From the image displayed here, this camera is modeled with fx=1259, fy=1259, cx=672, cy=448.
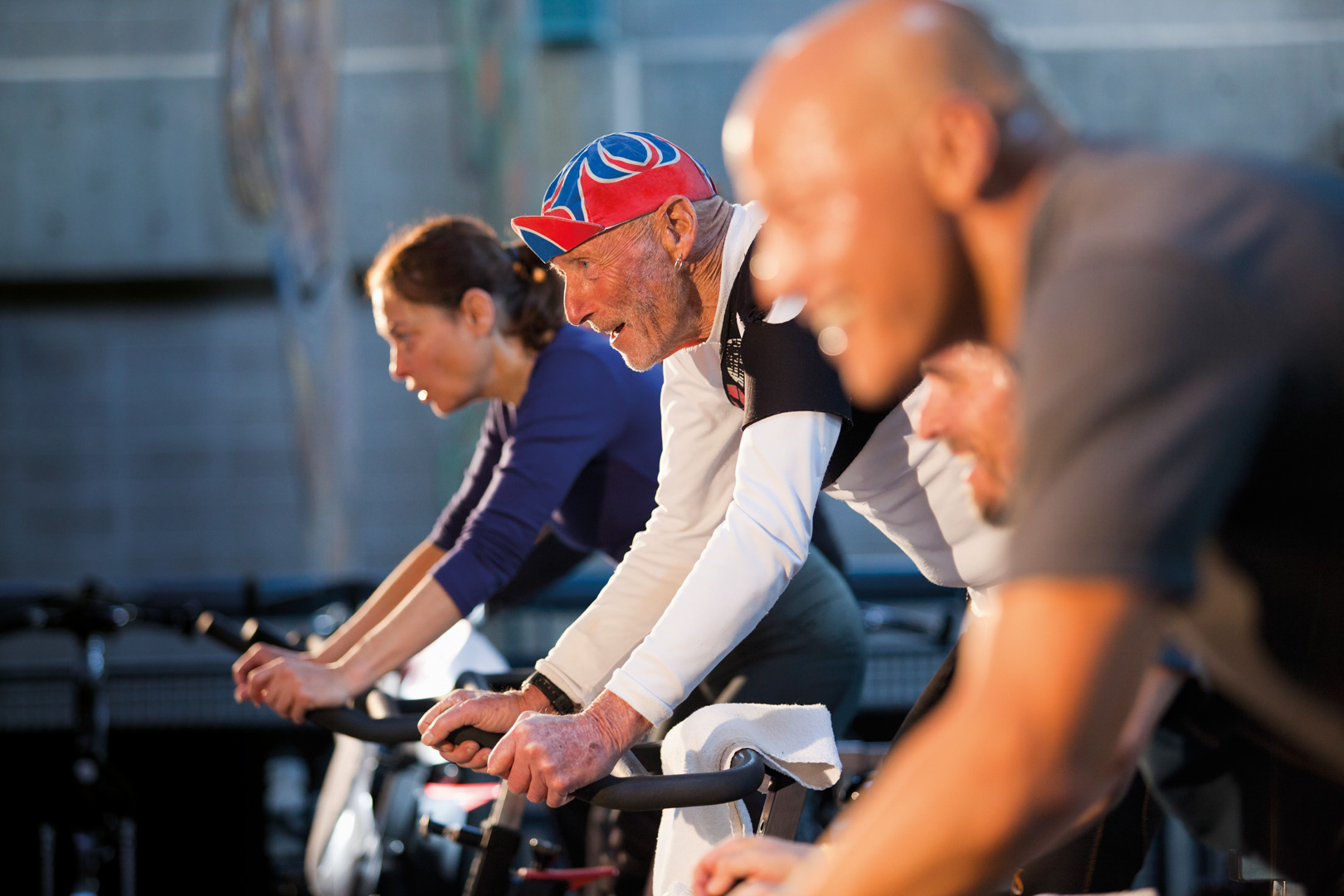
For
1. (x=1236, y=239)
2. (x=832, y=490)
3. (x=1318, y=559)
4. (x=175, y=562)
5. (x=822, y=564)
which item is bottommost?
(x=175, y=562)

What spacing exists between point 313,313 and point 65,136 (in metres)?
2.43

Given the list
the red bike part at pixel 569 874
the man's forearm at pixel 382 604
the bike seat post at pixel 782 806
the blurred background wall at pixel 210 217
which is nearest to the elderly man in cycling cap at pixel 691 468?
the bike seat post at pixel 782 806

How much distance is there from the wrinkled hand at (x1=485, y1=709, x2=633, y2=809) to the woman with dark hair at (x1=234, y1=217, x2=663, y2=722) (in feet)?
2.05

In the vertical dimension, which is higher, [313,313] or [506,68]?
[506,68]

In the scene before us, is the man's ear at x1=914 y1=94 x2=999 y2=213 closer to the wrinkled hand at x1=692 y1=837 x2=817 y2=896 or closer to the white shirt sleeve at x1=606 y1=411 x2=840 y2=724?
the wrinkled hand at x1=692 y1=837 x2=817 y2=896

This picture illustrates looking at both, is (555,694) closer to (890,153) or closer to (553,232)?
(553,232)

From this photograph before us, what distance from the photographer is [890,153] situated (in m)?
0.66

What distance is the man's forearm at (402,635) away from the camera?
1873mm

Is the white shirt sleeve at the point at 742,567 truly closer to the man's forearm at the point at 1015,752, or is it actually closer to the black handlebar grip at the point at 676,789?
the black handlebar grip at the point at 676,789

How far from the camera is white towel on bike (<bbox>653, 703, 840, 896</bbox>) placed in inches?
51.1

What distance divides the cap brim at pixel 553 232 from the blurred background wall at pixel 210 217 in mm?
4917

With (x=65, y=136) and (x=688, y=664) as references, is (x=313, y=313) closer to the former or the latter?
(x=65, y=136)

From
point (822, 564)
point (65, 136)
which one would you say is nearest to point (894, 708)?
point (822, 564)

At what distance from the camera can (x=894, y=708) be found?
11.0ft
